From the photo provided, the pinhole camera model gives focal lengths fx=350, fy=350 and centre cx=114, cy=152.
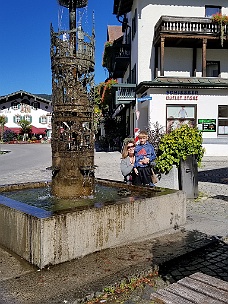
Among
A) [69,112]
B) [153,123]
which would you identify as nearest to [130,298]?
[69,112]

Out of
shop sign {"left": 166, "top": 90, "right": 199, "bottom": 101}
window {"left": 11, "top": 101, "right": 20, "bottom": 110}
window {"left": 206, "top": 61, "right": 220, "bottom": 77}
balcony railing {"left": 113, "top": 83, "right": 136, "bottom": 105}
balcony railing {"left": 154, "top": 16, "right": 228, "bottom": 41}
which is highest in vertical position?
balcony railing {"left": 154, "top": 16, "right": 228, "bottom": 41}

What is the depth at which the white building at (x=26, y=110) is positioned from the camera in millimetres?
69688

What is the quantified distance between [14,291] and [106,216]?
157 cm

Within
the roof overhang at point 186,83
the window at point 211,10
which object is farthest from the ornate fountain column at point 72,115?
the window at point 211,10

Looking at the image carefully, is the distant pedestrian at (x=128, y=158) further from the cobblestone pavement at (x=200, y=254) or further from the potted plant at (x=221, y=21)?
the potted plant at (x=221, y=21)

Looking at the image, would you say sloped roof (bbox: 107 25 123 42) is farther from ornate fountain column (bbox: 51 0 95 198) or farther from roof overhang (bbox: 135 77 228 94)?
ornate fountain column (bbox: 51 0 95 198)

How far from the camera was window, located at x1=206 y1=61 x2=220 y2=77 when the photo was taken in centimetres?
2471

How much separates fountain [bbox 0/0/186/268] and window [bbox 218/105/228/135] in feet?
55.8

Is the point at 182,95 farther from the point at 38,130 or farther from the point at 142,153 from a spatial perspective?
the point at 38,130

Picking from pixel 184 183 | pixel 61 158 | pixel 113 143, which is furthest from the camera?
pixel 113 143

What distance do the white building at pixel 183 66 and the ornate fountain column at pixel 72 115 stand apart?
15.5 m

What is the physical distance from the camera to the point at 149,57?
24.2m

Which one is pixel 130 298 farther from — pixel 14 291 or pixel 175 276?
pixel 14 291

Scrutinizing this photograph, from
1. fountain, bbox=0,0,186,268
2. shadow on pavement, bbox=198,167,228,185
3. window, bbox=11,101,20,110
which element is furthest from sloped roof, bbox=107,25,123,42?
fountain, bbox=0,0,186,268
